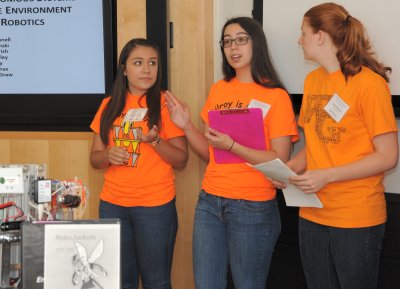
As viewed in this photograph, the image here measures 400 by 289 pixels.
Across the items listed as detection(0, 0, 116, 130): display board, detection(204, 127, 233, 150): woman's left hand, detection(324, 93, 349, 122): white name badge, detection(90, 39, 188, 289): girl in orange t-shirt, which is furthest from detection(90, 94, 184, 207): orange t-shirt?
detection(324, 93, 349, 122): white name badge

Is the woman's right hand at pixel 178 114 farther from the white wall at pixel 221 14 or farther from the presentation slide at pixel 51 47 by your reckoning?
the presentation slide at pixel 51 47

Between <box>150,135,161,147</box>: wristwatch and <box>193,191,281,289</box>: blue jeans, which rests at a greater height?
<box>150,135,161,147</box>: wristwatch

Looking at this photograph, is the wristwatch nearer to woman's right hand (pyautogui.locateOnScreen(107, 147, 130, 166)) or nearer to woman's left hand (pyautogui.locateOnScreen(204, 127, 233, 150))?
woman's right hand (pyautogui.locateOnScreen(107, 147, 130, 166))

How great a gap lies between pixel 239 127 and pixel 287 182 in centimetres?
31

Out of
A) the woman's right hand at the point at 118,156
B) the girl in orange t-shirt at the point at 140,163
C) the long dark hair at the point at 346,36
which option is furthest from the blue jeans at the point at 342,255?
the woman's right hand at the point at 118,156

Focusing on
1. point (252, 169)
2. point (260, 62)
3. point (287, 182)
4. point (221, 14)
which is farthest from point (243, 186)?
point (221, 14)

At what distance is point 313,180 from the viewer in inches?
85.6

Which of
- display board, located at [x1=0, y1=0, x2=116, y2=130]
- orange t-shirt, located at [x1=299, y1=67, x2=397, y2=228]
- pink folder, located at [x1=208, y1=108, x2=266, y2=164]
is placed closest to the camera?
orange t-shirt, located at [x1=299, y1=67, x2=397, y2=228]

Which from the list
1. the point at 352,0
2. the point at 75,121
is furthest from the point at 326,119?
the point at 75,121

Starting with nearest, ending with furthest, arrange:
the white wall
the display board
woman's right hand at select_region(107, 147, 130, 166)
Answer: woman's right hand at select_region(107, 147, 130, 166)
the white wall
the display board

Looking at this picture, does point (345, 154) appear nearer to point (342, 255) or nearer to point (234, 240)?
→ point (342, 255)

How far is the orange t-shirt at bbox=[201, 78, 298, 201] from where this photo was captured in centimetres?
241

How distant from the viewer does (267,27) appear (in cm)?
292

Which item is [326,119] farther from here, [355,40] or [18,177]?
[18,177]
